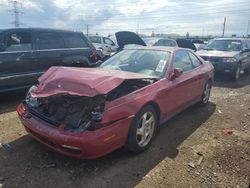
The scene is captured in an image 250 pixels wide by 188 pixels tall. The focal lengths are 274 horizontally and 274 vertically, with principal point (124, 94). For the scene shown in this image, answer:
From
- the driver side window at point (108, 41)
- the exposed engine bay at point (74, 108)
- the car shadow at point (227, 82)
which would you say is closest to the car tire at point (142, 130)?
the exposed engine bay at point (74, 108)

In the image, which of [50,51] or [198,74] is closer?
[198,74]

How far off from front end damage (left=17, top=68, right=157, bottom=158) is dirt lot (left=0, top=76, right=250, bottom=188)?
0.30m

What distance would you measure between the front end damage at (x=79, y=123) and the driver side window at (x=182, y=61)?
1511 millimetres

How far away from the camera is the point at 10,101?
21.3 ft

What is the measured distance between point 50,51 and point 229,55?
6.71 m

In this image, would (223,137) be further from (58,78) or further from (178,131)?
(58,78)

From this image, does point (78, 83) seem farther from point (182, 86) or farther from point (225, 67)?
point (225, 67)

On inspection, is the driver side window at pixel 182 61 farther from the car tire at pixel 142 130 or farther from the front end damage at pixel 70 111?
the front end damage at pixel 70 111

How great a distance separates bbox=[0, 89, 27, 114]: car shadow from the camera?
5.88m

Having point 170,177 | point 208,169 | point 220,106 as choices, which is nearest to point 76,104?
point 170,177

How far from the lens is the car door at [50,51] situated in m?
6.72

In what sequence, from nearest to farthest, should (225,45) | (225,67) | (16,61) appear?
1. (16,61)
2. (225,67)
3. (225,45)

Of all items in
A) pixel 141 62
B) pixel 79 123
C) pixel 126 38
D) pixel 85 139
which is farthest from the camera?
pixel 126 38

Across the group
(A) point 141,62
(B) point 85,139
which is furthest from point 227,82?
(B) point 85,139
